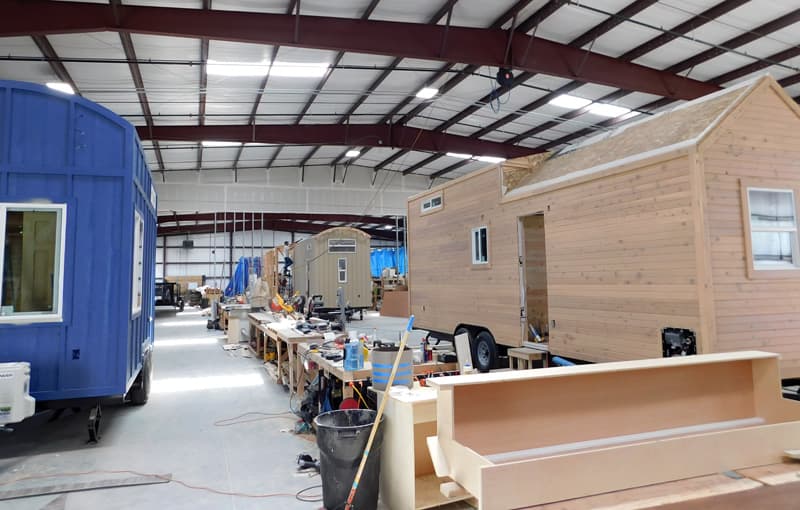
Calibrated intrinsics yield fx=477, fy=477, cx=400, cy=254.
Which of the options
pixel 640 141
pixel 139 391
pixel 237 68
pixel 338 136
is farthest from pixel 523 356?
pixel 338 136

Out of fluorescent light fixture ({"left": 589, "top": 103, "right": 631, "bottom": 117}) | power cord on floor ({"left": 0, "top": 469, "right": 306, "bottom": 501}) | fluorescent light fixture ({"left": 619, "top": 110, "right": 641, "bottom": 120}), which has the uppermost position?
fluorescent light fixture ({"left": 589, "top": 103, "right": 631, "bottom": 117})

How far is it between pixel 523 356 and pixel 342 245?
13115 millimetres

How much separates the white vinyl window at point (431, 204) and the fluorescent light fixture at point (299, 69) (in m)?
4.02

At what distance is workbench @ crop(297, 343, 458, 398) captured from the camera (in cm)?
456

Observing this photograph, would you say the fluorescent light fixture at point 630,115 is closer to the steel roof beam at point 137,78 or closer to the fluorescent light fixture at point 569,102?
the fluorescent light fixture at point 569,102

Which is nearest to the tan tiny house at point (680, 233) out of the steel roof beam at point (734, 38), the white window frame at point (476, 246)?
the white window frame at point (476, 246)

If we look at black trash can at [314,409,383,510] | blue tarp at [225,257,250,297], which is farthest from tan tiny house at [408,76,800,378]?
blue tarp at [225,257,250,297]

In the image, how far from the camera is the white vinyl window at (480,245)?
7535 mm

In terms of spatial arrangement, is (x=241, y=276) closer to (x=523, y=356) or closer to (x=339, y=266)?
(x=339, y=266)

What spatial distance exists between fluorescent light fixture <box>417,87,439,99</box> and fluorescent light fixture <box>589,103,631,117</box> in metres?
4.43

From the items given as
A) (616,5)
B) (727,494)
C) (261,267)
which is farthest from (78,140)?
(261,267)

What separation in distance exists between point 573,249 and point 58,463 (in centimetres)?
598

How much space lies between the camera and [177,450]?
5023 millimetres

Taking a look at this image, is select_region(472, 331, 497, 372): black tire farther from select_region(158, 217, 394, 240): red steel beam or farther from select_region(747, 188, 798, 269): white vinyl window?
select_region(158, 217, 394, 240): red steel beam
